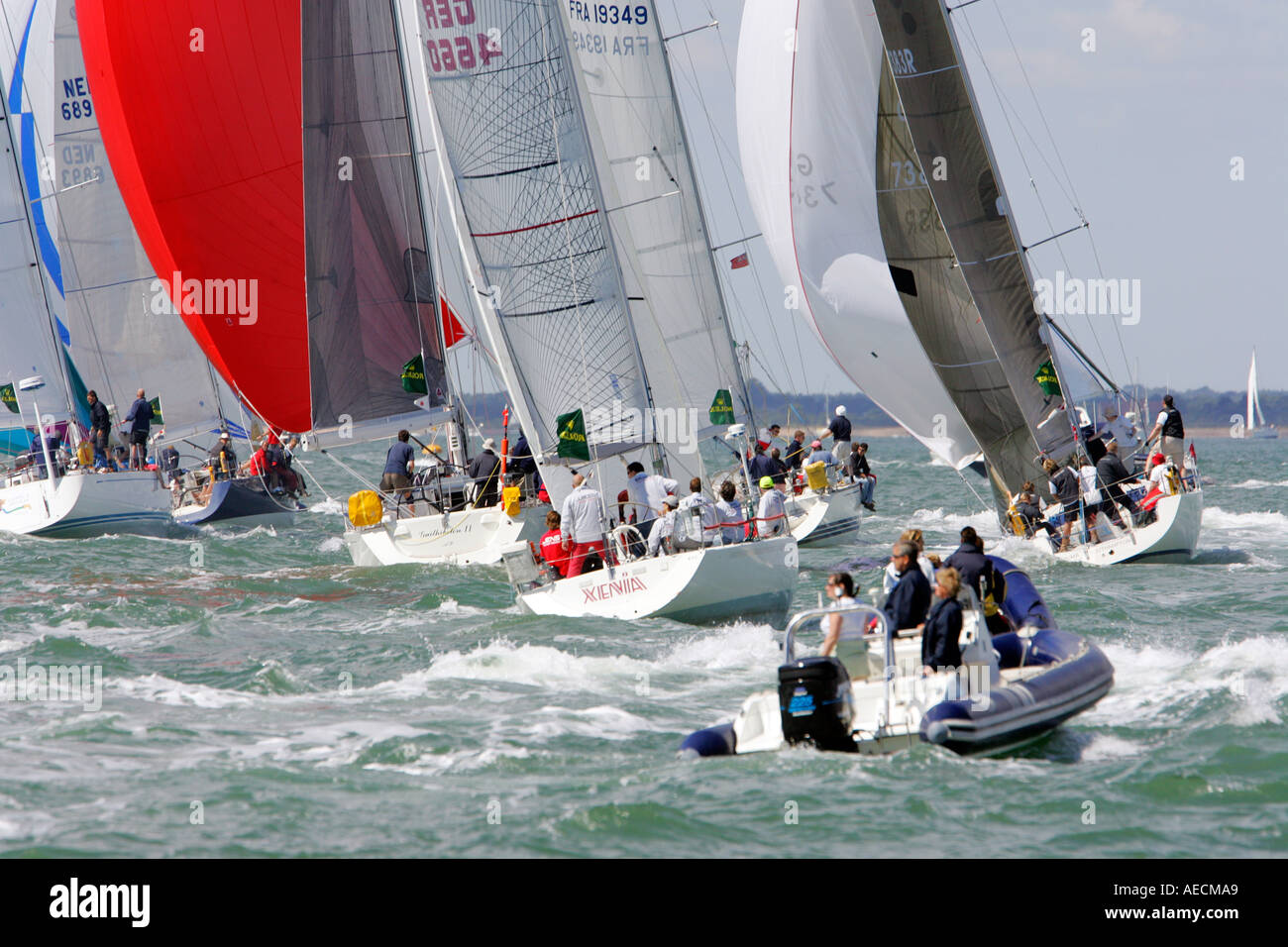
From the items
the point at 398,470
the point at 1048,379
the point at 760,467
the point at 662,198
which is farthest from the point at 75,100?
the point at 1048,379

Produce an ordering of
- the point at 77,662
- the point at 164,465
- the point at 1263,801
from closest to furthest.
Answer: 1. the point at 1263,801
2. the point at 77,662
3. the point at 164,465

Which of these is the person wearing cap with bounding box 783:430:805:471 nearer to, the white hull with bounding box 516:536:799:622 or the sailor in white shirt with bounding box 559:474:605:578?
the sailor in white shirt with bounding box 559:474:605:578

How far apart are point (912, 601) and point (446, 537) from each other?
1053cm

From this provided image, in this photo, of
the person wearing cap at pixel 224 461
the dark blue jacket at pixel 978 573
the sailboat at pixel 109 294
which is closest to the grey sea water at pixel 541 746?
the dark blue jacket at pixel 978 573

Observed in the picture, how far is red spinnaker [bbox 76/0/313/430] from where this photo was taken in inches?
859

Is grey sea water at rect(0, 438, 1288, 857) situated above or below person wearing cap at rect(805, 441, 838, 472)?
below

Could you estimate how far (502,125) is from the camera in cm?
1672

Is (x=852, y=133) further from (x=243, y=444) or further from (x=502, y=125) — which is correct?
(x=243, y=444)

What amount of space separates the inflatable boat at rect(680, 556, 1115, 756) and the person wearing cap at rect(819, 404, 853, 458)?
16.2 m

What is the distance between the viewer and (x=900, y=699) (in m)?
9.00

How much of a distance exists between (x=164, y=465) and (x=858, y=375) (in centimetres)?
1470

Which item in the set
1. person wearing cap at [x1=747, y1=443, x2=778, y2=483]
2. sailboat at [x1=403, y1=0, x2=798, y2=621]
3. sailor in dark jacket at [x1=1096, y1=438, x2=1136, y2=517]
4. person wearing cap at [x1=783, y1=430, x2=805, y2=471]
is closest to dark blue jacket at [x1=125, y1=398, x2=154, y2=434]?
person wearing cap at [x1=747, y1=443, x2=778, y2=483]

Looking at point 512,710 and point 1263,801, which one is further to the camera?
point 512,710
